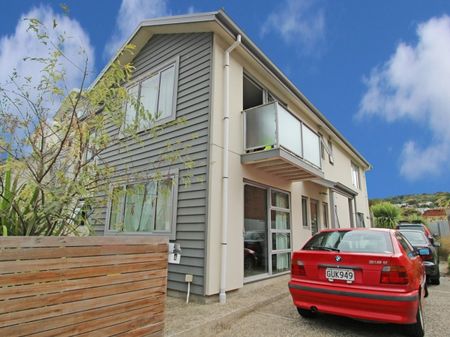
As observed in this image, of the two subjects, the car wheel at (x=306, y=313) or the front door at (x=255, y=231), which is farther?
the front door at (x=255, y=231)

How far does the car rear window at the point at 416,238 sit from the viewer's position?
8.39 metres

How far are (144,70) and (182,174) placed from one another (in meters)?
4.19

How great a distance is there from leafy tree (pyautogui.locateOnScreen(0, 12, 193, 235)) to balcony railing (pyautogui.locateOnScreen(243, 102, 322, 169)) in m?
3.71

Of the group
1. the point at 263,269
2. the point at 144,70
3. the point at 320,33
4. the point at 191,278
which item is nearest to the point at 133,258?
the point at 191,278

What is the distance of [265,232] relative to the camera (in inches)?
305

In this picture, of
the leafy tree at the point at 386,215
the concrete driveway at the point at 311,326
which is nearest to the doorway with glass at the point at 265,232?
the concrete driveway at the point at 311,326

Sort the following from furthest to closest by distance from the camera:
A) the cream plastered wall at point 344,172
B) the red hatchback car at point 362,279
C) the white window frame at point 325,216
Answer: the cream plastered wall at point 344,172 → the white window frame at point 325,216 → the red hatchback car at point 362,279

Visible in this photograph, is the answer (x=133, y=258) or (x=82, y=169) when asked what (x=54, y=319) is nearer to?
(x=133, y=258)

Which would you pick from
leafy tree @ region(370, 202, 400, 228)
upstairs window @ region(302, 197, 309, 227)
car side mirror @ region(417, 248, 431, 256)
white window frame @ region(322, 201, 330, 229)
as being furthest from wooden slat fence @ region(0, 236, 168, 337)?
leafy tree @ region(370, 202, 400, 228)

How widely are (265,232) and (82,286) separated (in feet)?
18.4

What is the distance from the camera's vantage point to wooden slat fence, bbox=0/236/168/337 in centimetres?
232

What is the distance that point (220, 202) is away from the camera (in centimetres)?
627

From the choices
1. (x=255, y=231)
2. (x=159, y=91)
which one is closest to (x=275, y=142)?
(x=255, y=231)

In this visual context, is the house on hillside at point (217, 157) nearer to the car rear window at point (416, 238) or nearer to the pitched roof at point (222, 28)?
the pitched roof at point (222, 28)
